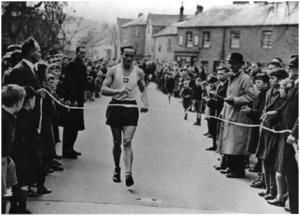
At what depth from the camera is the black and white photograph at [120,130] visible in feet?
14.8

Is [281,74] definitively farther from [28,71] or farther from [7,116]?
[7,116]

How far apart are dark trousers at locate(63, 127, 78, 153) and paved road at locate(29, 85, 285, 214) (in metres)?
0.20

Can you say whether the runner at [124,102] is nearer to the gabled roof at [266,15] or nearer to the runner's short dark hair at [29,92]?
the runner's short dark hair at [29,92]

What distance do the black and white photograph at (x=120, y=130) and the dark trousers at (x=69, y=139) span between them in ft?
0.04

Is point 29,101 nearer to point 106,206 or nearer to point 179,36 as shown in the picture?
point 106,206

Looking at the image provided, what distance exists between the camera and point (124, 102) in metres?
5.59

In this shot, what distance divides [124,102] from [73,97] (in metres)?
1.40

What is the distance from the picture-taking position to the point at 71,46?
7.00 metres

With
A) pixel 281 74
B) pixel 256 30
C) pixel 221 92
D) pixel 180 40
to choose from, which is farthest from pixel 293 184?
pixel 180 40

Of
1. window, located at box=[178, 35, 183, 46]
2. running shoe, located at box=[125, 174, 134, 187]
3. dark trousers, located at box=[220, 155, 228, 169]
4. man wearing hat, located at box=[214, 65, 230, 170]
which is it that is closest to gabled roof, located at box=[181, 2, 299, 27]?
man wearing hat, located at box=[214, 65, 230, 170]

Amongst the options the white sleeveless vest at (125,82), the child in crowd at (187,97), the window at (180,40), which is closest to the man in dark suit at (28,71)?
the white sleeveless vest at (125,82)

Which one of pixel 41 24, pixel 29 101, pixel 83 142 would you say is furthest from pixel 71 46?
pixel 29 101

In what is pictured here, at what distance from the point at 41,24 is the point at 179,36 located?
20210 mm

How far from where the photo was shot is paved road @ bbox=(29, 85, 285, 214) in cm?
470
